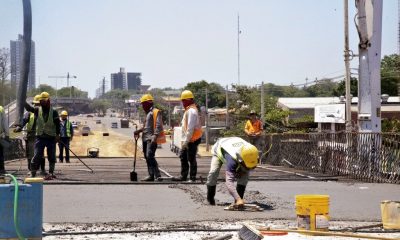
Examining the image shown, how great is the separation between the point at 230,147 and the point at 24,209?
4.10m

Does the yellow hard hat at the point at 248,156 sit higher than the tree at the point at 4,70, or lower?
lower

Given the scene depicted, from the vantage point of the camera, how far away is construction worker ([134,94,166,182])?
45.0 ft

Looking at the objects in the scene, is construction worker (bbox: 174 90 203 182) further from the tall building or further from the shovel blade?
the tall building

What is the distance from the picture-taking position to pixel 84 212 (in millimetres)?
9656

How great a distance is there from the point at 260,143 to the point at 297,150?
2767 millimetres

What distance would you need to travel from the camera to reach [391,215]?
8.31 meters

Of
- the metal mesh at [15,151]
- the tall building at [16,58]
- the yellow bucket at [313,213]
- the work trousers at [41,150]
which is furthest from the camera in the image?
the metal mesh at [15,151]

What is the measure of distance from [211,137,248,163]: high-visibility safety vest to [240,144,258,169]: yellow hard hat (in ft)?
0.31

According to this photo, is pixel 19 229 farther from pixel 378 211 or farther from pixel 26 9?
pixel 378 211

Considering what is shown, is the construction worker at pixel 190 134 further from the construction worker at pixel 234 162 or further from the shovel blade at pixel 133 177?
the construction worker at pixel 234 162

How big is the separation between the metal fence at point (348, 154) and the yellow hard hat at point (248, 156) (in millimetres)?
5673

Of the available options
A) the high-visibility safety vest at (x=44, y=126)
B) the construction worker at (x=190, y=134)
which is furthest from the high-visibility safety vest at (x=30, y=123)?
the construction worker at (x=190, y=134)

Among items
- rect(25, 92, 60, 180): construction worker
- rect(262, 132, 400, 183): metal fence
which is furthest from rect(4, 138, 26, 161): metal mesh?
rect(262, 132, 400, 183): metal fence

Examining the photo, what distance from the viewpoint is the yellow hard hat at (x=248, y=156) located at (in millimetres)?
9695
